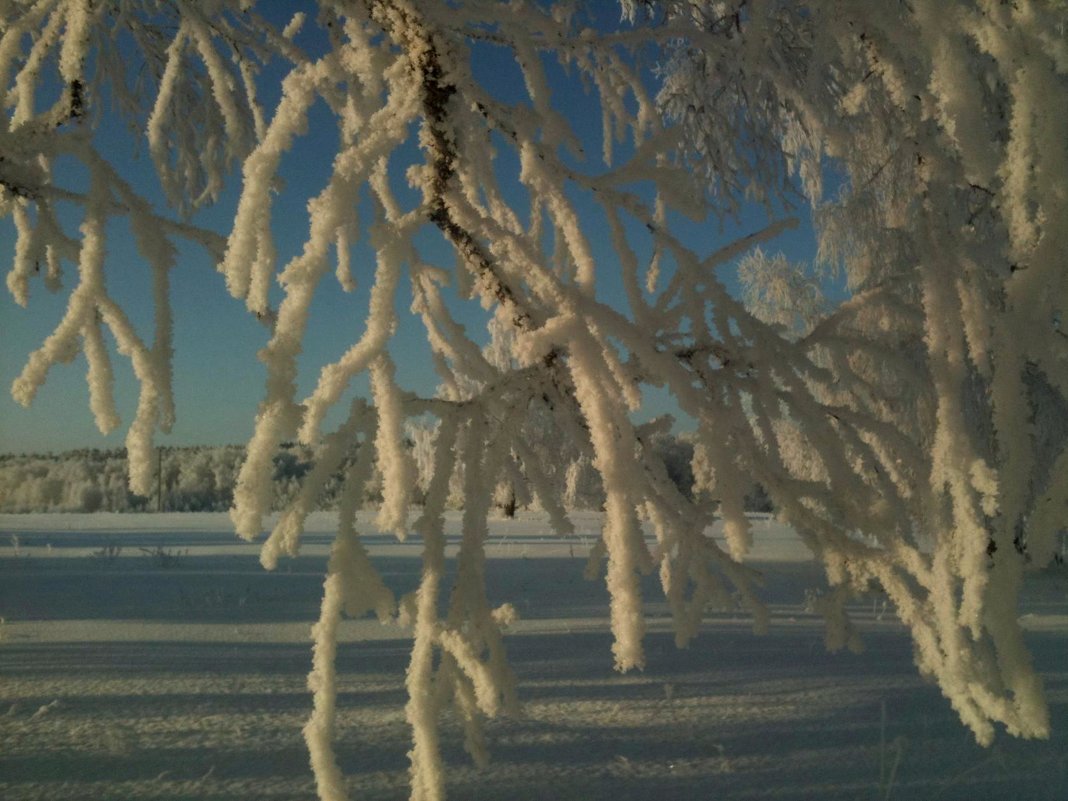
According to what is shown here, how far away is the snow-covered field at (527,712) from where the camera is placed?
1816 millimetres

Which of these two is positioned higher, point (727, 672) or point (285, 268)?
point (285, 268)

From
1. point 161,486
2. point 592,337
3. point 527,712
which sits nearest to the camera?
point 592,337

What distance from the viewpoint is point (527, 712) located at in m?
2.27

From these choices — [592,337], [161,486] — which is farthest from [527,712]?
[161,486]

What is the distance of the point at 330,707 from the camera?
0.94 metres

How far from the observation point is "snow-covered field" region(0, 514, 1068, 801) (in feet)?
5.96

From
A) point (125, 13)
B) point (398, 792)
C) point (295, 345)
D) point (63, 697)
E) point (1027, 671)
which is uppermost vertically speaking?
point (125, 13)

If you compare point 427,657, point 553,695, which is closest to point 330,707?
point 427,657

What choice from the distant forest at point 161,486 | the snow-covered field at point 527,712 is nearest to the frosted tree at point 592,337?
the snow-covered field at point 527,712

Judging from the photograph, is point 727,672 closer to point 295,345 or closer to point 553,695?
point 553,695

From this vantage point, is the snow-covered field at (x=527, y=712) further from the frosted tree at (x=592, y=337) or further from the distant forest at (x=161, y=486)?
the distant forest at (x=161, y=486)

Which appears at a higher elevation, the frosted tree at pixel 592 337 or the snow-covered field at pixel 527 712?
the frosted tree at pixel 592 337

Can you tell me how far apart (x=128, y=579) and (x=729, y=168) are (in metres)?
4.04

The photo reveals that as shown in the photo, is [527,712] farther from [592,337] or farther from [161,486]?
[161,486]
